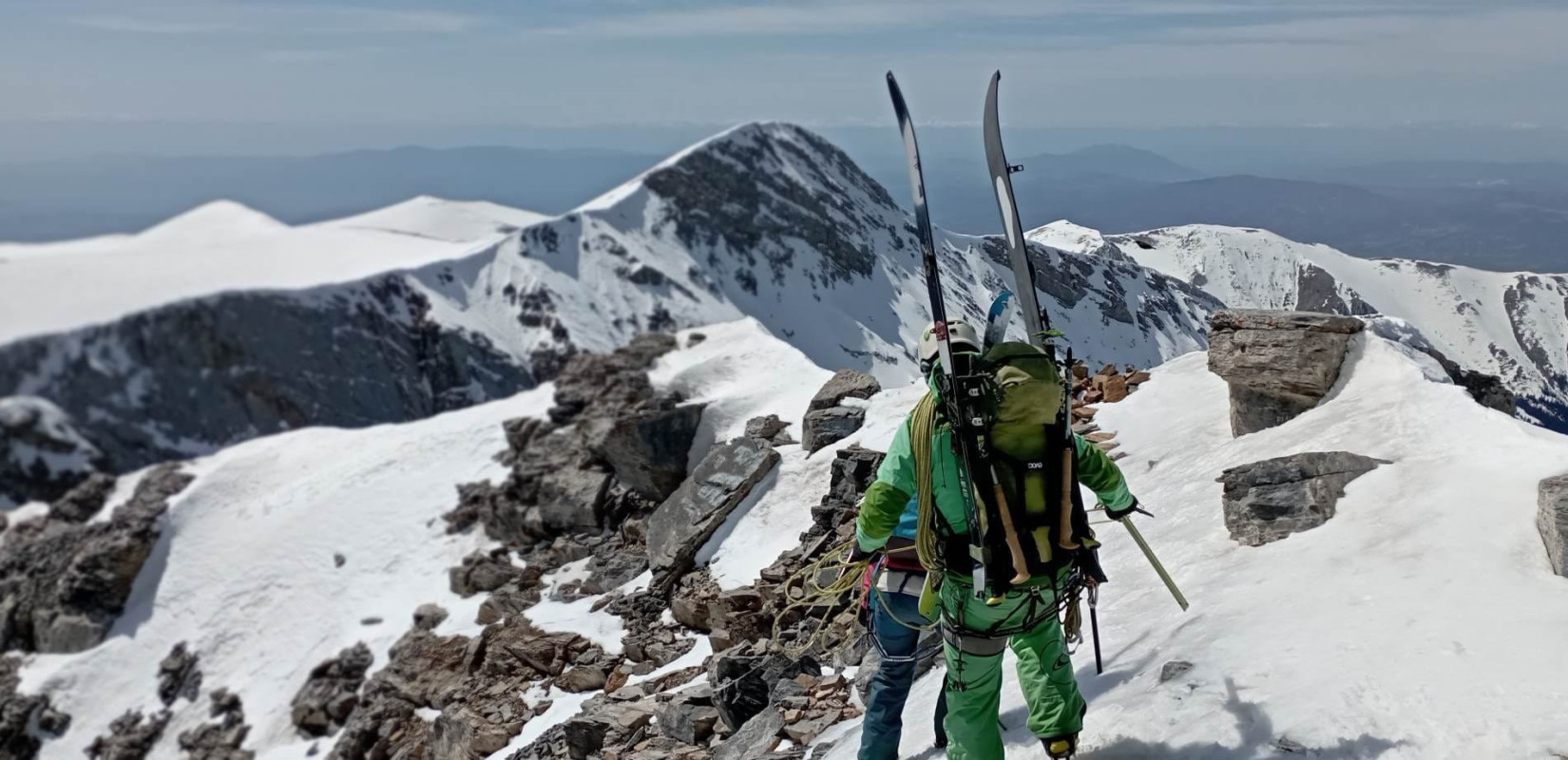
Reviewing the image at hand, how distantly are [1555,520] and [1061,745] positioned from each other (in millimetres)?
4463

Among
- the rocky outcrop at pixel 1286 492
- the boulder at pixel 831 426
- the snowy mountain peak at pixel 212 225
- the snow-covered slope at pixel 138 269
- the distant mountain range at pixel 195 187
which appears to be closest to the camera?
the distant mountain range at pixel 195 187

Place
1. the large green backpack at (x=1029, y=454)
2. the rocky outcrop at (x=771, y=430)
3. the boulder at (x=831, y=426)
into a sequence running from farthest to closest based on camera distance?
the rocky outcrop at (x=771, y=430)
the boulder at (x=831, y=426)
the large green backpack at (x=1029, y=454)

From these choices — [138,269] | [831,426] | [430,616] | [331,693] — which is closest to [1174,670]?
[138,269]

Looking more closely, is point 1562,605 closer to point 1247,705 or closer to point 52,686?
point 1247,705

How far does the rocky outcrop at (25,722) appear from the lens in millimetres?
28984

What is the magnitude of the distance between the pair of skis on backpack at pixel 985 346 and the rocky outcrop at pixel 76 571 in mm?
38217

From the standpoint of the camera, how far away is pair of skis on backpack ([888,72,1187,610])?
5.18m

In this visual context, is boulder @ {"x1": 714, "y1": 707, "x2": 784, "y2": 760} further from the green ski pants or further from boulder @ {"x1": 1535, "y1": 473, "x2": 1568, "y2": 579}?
boulder @ {"x1": 1535, "y1": 473, "x2": 1568, "y2": 579}

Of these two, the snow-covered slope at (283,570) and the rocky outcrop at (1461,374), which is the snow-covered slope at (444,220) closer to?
the snow-covered slope at (283,570)

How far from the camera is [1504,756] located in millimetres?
4898

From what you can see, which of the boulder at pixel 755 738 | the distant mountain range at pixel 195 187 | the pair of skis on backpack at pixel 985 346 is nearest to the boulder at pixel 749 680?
the boulder at pixel 755 738

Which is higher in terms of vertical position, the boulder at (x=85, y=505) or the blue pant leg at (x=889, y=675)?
the blue pant leg at (x=889, y=675)

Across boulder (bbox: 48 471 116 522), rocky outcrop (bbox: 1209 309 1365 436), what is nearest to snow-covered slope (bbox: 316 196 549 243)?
rocky outcrop (bbox: 1209 309 1365 436)

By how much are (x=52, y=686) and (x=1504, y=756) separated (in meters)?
40.2
